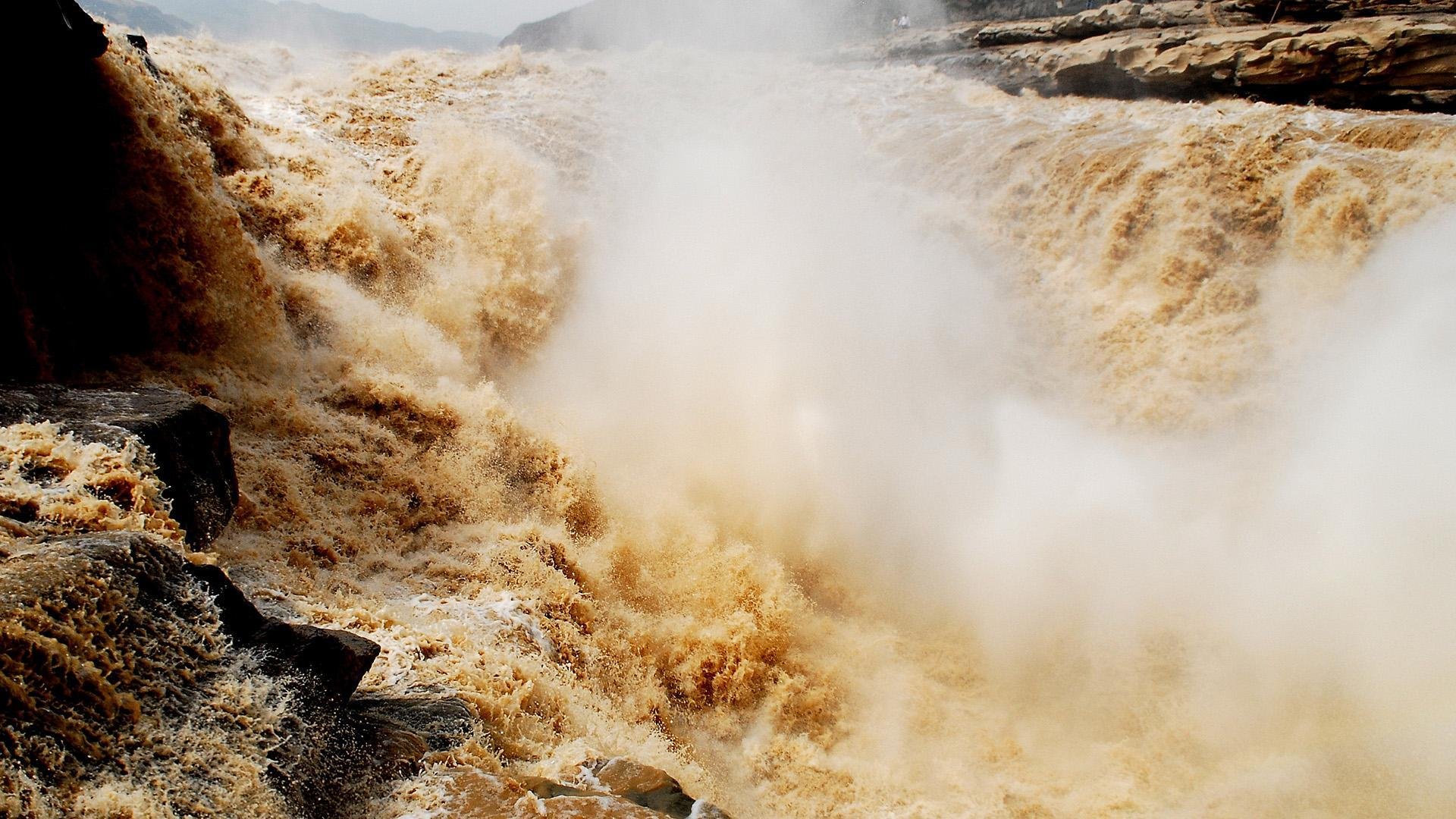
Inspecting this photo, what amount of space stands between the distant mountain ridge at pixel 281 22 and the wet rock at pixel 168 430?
50191 mm

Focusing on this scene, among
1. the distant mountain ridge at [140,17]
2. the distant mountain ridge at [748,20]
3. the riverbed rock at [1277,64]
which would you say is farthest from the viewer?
the distant mountain ridge at [140,17]

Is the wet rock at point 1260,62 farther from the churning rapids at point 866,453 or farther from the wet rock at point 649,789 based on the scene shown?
the wet rock at point 649,789

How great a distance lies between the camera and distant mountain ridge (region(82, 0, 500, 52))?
51688mm

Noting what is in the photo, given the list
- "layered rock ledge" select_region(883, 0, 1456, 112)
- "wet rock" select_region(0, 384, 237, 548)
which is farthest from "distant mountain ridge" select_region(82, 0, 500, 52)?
"wet rock" select_region(0, 384, 237, 548)

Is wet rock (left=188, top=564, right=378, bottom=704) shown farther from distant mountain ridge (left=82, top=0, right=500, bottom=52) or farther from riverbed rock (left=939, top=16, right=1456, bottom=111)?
distant mountain ridge (left=82, top=0, right=500, bottom=52)

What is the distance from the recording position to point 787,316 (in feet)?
24.5

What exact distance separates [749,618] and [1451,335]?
5887mm

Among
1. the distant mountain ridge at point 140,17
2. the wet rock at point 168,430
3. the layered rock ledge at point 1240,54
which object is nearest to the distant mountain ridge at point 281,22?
the distant mountain ridge at point 140,17

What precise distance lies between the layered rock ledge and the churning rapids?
1.01 meters

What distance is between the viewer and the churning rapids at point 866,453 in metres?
3.96

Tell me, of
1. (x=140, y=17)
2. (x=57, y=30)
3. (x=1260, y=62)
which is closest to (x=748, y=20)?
(x=1260, y=62)

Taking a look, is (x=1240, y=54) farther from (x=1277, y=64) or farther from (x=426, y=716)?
(x=426, y=716)

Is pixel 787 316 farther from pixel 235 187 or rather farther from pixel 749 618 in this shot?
pixel 235 187

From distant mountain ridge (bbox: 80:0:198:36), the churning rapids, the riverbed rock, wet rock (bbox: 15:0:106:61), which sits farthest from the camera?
distant mountain ridge (bbox: 80:0:198:36)
